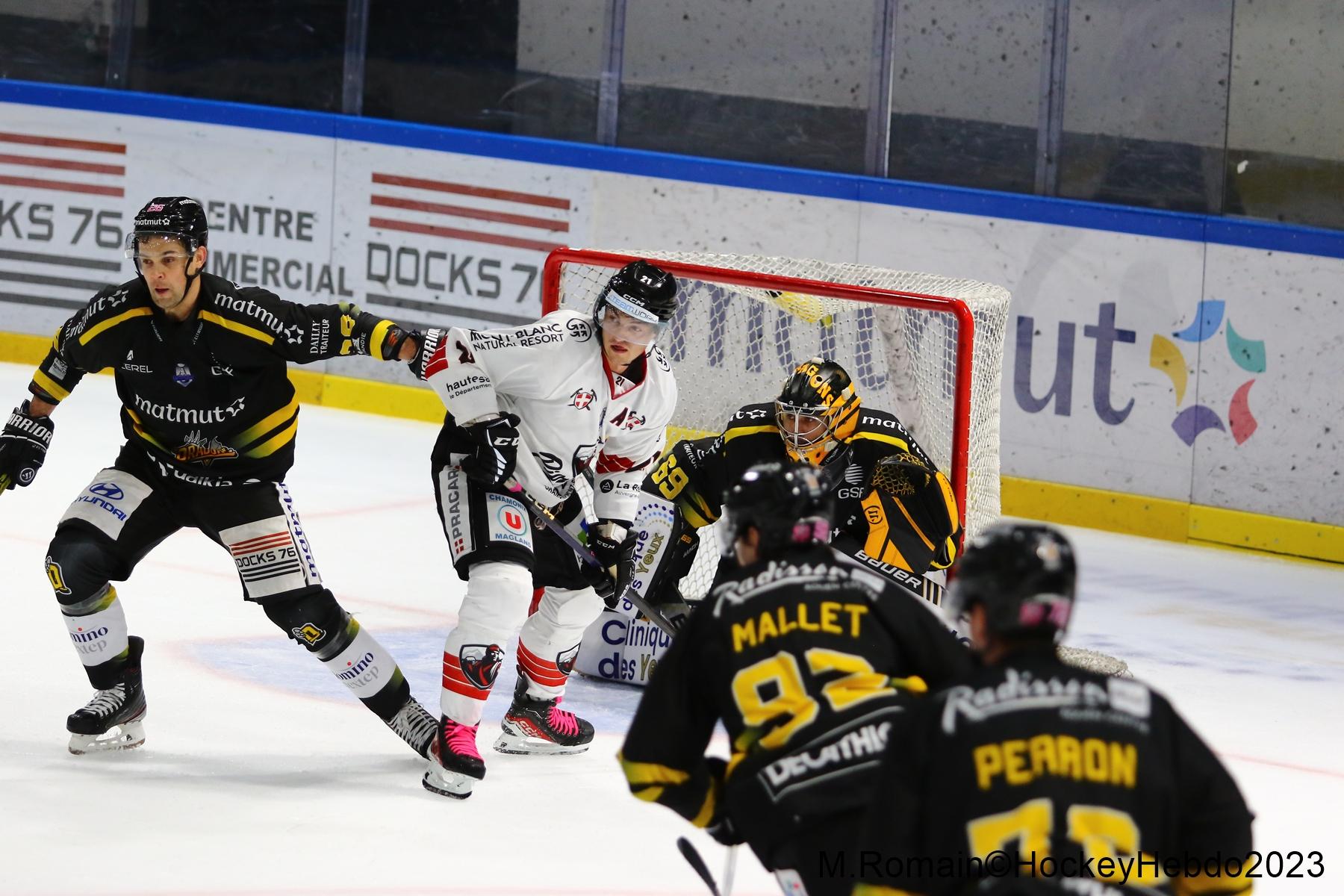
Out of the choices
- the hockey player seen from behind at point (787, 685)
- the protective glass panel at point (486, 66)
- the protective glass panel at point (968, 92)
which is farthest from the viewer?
the protective glass panel at point (486, 66)

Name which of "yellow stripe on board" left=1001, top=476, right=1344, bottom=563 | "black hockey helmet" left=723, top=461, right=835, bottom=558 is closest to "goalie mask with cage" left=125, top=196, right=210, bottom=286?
"black hockey helmet" left=723, top=461, right=835, bottom=558

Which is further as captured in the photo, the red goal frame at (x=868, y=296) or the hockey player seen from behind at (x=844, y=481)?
the red goal frame at (x=868, y=296)

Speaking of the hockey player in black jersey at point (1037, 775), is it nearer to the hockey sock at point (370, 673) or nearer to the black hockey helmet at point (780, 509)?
the black hockey helmet at point (780, 509)

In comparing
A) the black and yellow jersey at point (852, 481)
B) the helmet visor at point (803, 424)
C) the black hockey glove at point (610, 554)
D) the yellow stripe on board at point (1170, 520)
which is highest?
the helmet visor at point (803, 424)

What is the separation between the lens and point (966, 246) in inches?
314

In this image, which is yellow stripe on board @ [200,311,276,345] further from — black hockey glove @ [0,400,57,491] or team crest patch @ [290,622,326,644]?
team crest patch @ [290,622,326,644]

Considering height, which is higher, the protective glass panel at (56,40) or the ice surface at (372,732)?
the protective glass panel at (56,40)

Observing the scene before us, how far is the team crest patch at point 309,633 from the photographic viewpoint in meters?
4.32

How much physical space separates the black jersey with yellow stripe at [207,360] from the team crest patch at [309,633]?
37 centimetres

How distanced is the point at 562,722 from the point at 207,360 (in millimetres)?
1241

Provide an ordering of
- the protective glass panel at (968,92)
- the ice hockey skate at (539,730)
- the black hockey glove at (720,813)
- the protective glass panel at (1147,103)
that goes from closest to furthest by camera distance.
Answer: the black hockey glove at (720,813), the ice hockey skate at (539,730), the protective glass panel at (1147,103), the protective glass panel at (968,92)

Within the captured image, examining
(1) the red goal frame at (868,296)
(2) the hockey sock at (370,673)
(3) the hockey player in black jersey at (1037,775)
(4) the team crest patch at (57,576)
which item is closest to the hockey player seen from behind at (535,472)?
(2) the hockey sock at (370,673)

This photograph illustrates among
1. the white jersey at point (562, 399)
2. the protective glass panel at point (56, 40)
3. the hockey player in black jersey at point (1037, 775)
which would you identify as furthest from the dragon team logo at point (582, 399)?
the protective glass panel at point (56, 40)

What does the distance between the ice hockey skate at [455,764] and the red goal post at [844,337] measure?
5.17 feet
